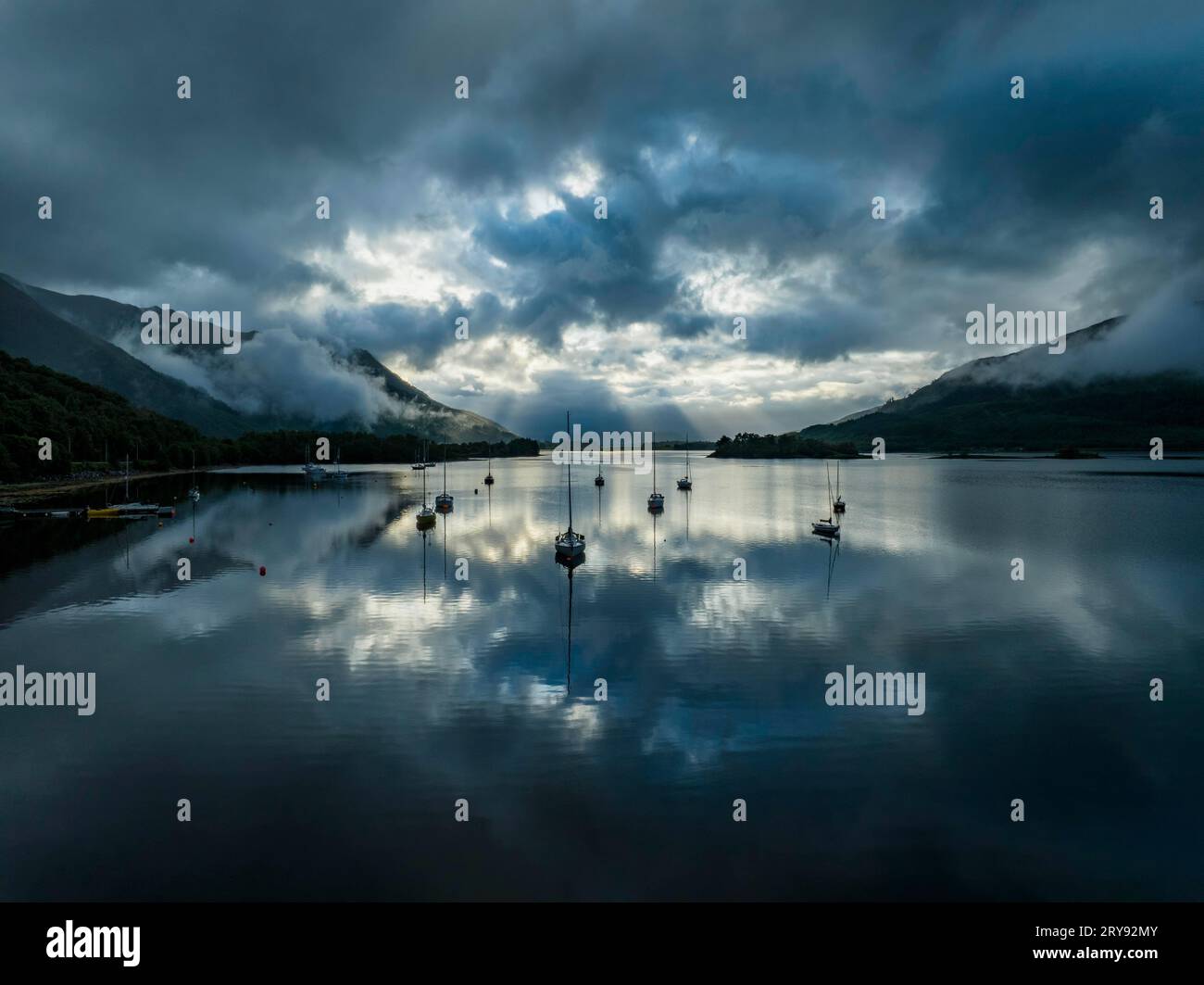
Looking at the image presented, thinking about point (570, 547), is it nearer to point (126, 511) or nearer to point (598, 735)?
point (598, 735)

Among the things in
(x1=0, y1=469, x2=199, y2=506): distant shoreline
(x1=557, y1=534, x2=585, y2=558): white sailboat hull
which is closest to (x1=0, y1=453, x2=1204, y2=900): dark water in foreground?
(x1=557, y1=534, x2=585, y2=558): white sailboat hull

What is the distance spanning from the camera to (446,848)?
54.5 ft

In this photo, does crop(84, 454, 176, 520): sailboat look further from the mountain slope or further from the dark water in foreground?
the mountain slope

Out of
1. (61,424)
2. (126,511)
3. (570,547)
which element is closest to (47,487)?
(61,424)

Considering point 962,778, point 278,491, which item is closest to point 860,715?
point 962,778

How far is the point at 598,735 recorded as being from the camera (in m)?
23.7

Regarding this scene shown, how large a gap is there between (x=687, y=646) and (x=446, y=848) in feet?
66.5

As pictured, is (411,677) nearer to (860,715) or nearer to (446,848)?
(446,848)

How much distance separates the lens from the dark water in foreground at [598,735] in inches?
634

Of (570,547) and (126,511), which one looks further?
(126,511)
